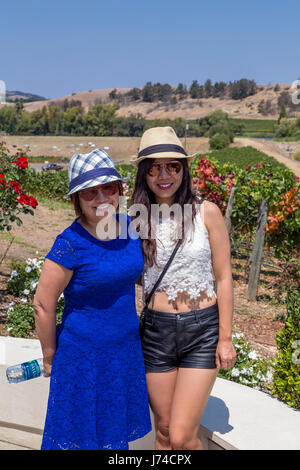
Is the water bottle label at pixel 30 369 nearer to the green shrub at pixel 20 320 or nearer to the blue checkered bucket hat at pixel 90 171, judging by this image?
the blue checkered bucket hat at pixel 90 171

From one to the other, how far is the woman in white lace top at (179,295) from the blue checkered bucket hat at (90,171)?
23 cm

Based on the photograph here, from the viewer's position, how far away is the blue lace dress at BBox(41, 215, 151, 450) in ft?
5.61

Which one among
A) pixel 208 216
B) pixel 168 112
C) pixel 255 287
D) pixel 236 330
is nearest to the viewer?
pixel 208 216

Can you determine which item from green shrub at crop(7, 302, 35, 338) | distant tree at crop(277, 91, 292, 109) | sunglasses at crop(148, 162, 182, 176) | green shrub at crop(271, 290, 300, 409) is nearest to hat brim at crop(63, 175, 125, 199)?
sunglasses at crop(148, 162, 182, 176)

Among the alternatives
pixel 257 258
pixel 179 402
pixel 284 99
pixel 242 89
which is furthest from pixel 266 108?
pixel 179 402

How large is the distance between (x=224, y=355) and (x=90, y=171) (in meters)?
0.88

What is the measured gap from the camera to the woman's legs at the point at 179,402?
1.81 m

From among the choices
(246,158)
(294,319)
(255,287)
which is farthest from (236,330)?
(246,158)

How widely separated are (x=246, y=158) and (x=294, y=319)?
4903 cm

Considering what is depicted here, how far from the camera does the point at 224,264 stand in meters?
1.93

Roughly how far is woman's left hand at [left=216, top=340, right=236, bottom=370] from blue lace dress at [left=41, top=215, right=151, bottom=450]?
336 mm

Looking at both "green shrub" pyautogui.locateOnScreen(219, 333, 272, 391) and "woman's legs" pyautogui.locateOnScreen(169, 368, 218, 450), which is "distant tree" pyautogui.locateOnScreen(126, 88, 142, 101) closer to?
"green shrub" pyautogui.locateOnScreen(219, 333, 272, 391)

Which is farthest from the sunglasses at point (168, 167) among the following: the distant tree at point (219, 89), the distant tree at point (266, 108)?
the distant tree at point (219, 89)

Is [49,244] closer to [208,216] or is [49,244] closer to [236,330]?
[236,330]
